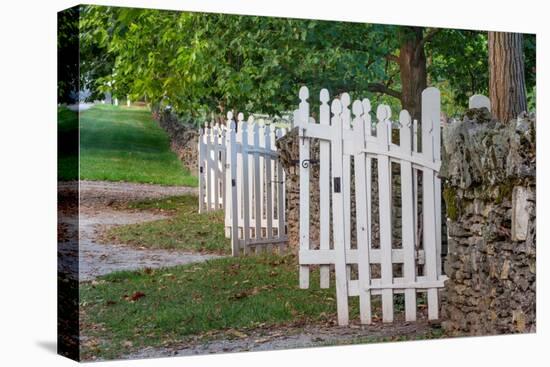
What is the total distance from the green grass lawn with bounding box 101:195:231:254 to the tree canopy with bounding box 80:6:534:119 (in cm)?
70

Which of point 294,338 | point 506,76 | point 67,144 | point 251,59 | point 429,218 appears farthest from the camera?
point 506,76

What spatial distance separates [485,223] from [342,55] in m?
1.64

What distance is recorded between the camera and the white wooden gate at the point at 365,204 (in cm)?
796

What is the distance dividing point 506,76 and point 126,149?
3170mm

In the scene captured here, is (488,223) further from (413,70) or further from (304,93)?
(304,93)

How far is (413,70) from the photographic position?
8289mm

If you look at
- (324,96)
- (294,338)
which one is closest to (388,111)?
(324,96)

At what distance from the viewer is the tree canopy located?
7.29 meters

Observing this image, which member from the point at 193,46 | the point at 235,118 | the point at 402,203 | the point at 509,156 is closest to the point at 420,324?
the point at 402,203

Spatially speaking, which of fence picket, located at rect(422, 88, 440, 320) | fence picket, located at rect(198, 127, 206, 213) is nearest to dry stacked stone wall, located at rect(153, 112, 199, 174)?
fence picket, located at rect(198, 127, 206, 213)

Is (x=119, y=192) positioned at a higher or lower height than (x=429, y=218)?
higher

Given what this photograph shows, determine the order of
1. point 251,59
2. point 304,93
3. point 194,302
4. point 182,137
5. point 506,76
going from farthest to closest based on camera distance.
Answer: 1. point 506,76
2. point 251,59
3. point 304,93
4. point 182,137
5. point 194,302

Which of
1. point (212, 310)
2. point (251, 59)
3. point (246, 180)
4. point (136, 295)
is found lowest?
point (212, 310)

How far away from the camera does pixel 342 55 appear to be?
812 centimetres
